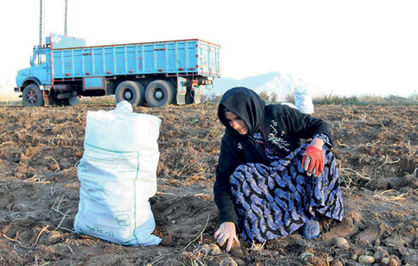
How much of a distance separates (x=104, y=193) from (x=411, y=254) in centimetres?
178

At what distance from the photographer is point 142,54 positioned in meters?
12.9

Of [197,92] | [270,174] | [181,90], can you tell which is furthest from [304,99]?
[197,92]

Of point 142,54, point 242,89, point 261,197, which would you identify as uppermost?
point 142,54

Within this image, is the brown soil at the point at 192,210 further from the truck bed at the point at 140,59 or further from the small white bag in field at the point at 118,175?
the truck bed at the point at 140,59

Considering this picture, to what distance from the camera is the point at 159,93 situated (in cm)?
1261

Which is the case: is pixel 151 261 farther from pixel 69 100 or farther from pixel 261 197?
pixel 69 100

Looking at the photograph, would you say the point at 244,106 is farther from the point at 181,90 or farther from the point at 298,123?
the point at 181,90

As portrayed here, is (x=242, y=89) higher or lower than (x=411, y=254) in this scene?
higher

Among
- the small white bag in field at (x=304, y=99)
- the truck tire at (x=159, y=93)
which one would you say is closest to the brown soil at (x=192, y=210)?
the small white bag in field at (x=304, y=99)

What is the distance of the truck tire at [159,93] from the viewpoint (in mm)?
12430

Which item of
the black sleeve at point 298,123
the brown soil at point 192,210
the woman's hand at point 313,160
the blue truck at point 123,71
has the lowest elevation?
the brown soil at point 192,210

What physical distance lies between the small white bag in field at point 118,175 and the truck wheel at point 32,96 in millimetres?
12967

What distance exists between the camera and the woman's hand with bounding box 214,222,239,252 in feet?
7.40

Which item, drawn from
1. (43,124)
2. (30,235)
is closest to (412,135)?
(30,235)
